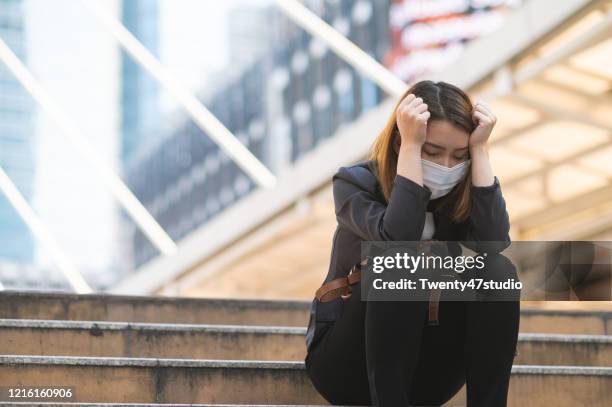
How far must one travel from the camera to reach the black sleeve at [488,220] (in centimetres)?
214

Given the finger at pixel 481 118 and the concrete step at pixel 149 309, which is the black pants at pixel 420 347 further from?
the concrete step at pixel 149 309

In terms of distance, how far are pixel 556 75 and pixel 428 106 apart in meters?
6.76

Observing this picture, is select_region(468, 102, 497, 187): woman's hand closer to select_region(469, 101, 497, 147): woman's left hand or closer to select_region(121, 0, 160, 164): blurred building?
select_region(469, 101, 497, 147): woman's left hand

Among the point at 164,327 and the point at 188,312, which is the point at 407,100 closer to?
the point at 164,327

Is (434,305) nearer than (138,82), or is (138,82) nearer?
(434,305)

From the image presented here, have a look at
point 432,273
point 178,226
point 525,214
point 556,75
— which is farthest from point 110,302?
point 178,226

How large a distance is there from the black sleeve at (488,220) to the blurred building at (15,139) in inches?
5767

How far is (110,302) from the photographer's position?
363 cm

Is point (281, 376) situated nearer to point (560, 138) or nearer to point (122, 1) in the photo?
point (560, 138)

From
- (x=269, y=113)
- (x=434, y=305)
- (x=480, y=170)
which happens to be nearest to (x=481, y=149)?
(x=480, y=170)

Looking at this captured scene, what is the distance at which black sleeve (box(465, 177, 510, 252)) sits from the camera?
2139mm

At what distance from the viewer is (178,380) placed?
263 cm

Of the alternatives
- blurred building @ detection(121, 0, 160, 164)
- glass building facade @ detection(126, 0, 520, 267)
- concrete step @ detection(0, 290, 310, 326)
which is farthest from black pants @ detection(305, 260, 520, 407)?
blurred building @ detection(121, 0, 160, 164)

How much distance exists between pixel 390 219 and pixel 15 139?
161611mm
